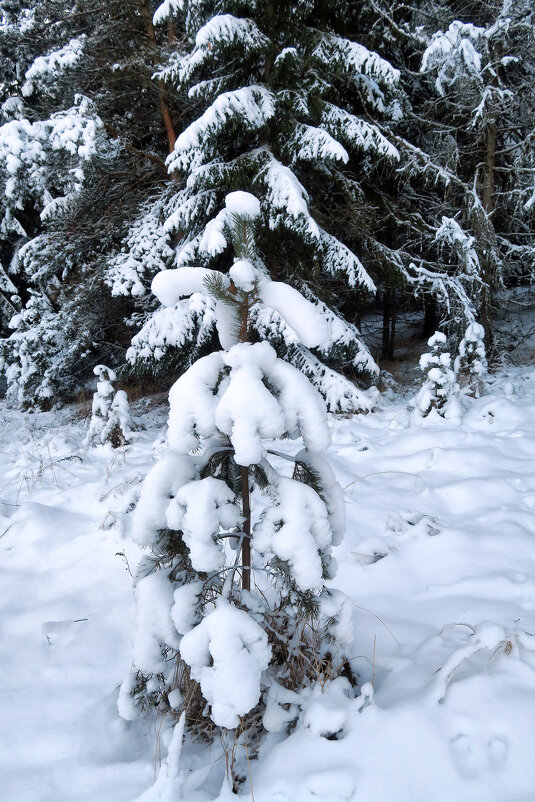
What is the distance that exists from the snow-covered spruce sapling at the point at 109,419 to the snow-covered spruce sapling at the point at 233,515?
381cm

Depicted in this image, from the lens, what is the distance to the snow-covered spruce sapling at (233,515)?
4.37ft

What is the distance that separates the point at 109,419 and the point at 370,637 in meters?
4.04

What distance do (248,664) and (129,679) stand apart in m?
0.62

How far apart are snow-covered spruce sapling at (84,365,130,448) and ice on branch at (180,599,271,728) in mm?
4121

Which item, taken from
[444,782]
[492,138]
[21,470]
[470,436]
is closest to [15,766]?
[444,782]

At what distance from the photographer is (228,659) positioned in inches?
50.8

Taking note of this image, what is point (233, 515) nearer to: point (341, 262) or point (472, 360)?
point (341, 262)

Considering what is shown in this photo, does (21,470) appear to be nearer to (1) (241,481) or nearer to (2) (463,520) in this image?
(1) (241,481)

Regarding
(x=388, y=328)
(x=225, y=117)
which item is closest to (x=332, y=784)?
(x=225, y=117)

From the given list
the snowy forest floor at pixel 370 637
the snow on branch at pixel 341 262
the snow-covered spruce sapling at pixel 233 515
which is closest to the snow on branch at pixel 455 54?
the snow on branch at pixel 341 262

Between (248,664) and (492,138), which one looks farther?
(492,138)

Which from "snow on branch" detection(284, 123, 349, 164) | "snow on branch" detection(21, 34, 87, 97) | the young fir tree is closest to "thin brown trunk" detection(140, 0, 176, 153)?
the young fir tree

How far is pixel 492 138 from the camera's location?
25.1 ft

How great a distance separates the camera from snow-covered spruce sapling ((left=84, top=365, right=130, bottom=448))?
17.1 feet
